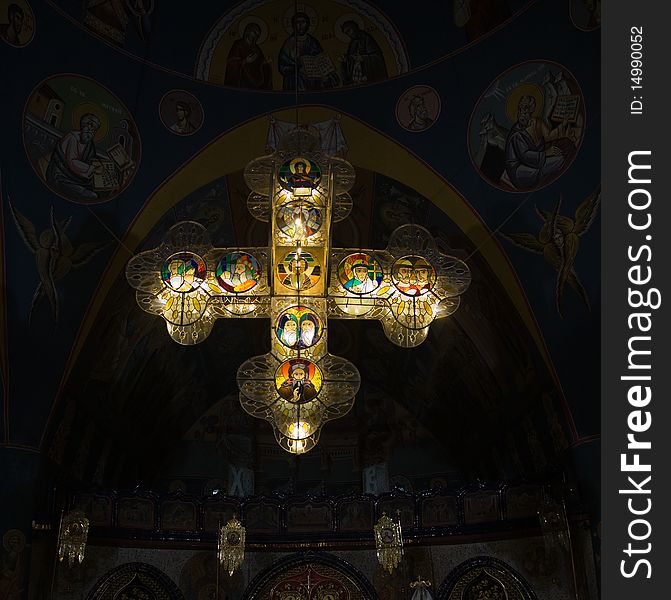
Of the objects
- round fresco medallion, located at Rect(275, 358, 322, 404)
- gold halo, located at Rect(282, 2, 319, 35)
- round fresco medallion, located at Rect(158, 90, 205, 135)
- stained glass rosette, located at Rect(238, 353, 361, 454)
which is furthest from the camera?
round fresco medallion, located at Rect(158, 90, 205, 135)

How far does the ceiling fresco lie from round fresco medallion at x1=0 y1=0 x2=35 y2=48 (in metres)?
0.02

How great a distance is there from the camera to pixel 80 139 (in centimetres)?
986

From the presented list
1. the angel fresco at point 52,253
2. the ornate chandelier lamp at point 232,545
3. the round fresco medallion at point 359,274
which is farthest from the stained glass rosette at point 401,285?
the ornate chandelier lamp at point 232,545

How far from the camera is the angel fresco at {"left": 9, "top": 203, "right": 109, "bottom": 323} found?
9875 millimetres

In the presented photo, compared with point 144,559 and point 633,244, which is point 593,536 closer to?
point 633,244

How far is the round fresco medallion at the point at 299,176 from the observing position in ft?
24.6

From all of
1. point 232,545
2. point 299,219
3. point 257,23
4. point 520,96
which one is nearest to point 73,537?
point 232,545

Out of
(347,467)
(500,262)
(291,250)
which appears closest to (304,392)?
(291,250)

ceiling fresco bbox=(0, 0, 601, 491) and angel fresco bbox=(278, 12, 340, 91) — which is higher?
angel fresco bbox=(278, 12, 340, 91)

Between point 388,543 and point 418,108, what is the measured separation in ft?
23.3

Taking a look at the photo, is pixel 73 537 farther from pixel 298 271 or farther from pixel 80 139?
pixel 298 271

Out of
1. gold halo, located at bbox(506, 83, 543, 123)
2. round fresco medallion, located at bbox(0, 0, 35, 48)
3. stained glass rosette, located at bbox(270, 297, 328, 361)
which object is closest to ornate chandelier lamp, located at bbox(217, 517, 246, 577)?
stained glass rosette, located at bbox(270, 297, 328, 361)

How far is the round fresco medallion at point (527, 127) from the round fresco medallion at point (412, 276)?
299 cm

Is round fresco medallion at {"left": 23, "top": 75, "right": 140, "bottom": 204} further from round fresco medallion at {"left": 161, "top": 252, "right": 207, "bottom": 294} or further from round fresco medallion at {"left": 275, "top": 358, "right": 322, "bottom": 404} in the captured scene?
round fresco medallion at {"left": 275, "top": 358, "right": 322, "bottom": 404}
